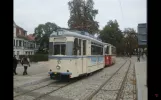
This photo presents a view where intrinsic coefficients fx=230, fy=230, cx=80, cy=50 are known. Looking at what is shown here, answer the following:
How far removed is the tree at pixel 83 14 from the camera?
5334 cm

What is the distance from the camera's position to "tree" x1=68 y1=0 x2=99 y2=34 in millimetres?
53344

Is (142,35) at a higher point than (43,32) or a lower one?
lower

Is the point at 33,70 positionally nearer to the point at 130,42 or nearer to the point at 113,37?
the point at 113,37

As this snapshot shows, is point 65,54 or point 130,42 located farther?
point 130,42

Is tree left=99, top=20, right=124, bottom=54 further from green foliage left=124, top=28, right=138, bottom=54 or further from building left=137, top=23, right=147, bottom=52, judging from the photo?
building left=137, top=23, right=147, bottom=52

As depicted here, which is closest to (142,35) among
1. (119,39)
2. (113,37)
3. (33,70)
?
(33,70)

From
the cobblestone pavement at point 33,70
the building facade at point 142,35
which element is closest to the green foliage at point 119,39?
the cobblestone pavement at point 33,70

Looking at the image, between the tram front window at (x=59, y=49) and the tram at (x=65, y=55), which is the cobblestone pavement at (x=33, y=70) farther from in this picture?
the tram front window at (x=59, y=49)

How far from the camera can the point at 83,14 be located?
54.8m

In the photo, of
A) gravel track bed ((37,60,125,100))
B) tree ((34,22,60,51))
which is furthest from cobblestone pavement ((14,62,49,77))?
tree ((34,22,60,51))
